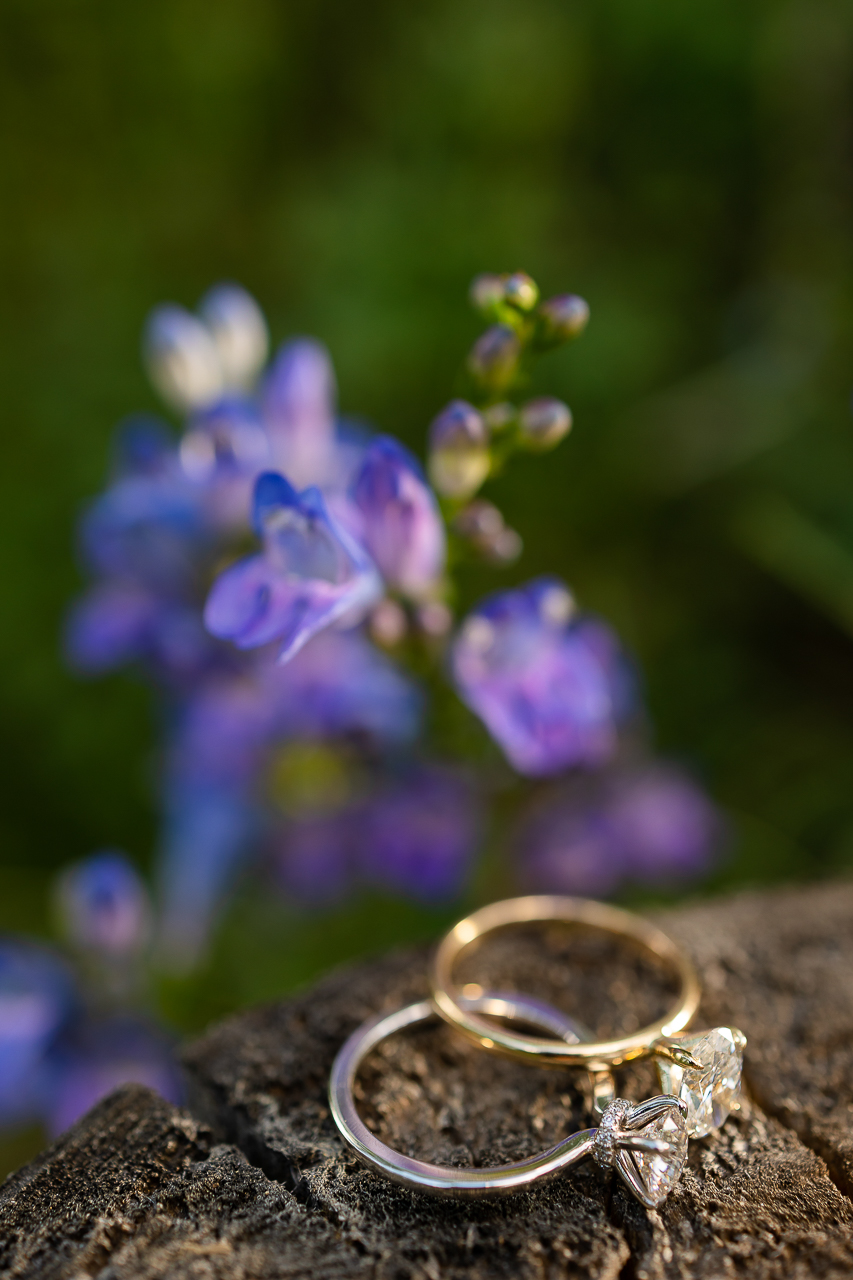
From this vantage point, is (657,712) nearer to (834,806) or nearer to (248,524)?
(834,806)

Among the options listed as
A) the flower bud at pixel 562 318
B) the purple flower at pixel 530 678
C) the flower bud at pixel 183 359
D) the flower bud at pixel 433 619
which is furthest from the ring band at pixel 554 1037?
the flower bud at pixel 183 359

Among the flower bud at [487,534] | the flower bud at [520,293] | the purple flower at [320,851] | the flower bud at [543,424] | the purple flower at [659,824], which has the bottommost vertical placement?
A: the purple flower at [659,824]

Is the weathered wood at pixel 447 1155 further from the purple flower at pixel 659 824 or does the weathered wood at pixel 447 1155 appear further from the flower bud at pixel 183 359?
the flower bud at pixel 183 359

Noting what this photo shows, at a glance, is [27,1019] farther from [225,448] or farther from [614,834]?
[614,834]

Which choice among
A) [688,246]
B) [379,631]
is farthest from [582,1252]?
[688,246]

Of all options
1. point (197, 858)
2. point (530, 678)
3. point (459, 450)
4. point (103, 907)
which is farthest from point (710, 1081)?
point (197, 858)
